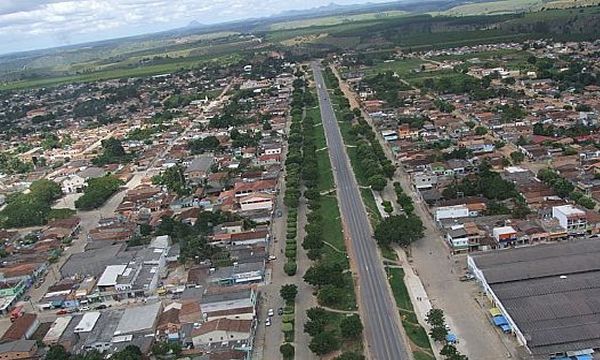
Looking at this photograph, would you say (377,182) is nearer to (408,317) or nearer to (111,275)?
(408,317)

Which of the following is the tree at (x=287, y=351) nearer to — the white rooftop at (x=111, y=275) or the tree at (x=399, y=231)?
the tree at (x=399, y=231)

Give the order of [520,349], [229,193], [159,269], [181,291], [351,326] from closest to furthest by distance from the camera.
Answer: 1. [520,349]
2. [351,326]
3. [181,291]
4. [159,269]
5. [229,193]

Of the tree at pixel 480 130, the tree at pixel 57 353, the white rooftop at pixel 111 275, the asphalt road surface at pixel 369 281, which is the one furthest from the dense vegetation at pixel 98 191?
the tree at pixel 480 130

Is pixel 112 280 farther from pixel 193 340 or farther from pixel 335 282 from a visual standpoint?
pixel 335 282

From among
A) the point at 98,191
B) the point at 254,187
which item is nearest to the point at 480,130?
the point at 254,187

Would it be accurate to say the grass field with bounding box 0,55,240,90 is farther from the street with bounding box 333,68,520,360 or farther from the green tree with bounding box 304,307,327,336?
the green tree with bounding box 304,307,327,336

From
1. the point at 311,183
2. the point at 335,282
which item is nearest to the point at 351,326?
the point at 335,282
